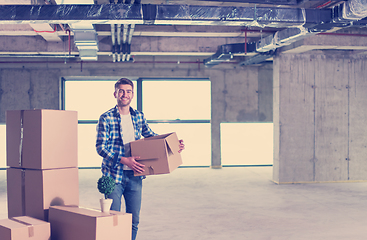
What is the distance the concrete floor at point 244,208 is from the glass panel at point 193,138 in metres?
1.69

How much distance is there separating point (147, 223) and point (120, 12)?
7.16 feet

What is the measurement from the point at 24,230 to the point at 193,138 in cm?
704

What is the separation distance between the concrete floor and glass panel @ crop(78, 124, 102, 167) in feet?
5.00

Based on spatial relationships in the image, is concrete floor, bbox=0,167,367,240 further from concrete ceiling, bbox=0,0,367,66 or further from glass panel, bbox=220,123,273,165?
concrete ceiling, bbox=0,0,367,66

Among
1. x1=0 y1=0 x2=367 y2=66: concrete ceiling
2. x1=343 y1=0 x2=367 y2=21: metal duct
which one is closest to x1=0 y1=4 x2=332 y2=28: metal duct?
x1=0 y1=0 x2=367 y2=66: concrete ceiling

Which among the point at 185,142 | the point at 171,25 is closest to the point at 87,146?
the point at 185,142

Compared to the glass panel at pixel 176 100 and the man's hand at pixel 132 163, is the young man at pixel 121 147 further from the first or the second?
the glass panel at pixel 176 100

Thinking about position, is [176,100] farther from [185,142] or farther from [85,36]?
[85,36]

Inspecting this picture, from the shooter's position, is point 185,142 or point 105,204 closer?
point 105,204

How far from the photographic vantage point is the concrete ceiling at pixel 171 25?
3.36 meters

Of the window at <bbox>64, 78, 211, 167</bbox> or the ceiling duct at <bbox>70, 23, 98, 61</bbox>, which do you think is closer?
the ceiling duct at <bbox>70, 23, 98, 61</bbox>

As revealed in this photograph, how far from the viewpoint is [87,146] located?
870 cm

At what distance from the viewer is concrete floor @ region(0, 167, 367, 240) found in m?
3.59

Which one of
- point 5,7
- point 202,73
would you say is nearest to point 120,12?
point 5,7
